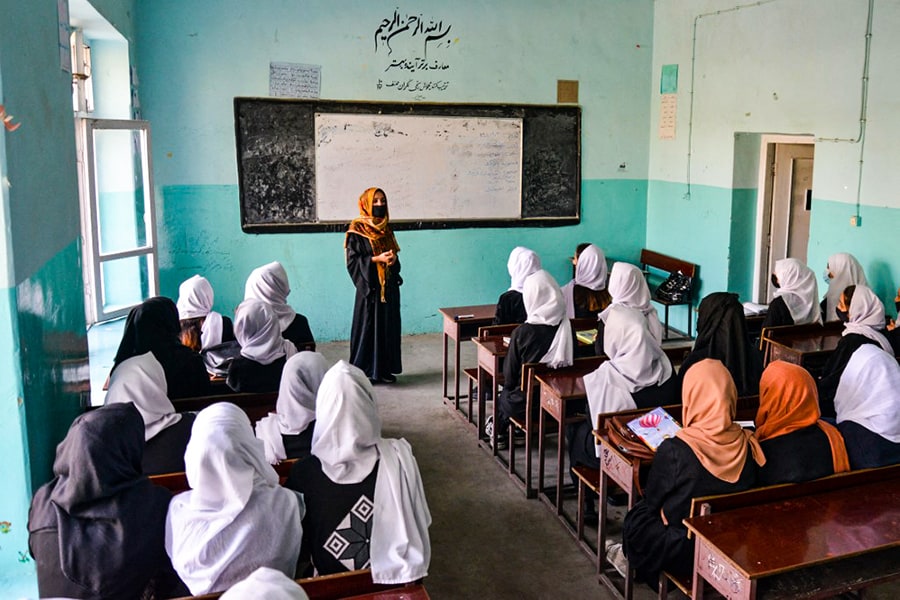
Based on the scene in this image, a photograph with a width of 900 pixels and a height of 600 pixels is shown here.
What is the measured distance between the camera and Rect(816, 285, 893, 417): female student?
14.1 feet

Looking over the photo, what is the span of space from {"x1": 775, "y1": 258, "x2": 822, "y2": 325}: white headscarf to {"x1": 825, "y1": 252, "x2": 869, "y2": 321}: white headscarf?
15cm

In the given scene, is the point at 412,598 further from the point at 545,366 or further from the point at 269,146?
the point at 269,146

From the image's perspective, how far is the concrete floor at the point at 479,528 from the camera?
11.6ft

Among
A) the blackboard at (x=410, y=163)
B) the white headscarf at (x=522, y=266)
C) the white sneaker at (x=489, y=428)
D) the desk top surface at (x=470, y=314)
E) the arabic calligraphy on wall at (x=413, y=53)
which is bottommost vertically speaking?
the white sneaker at (x=489, y=428)

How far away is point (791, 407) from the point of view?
2.91 m

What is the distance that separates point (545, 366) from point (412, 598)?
2.17 m

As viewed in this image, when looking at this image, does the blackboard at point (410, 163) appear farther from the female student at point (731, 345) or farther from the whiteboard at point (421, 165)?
the female student at point (731, 345)

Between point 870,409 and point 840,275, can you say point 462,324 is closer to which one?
point 840,275

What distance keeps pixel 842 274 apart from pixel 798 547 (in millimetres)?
3479

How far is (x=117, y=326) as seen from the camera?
520 centimetres

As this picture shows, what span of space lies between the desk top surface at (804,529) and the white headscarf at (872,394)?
0.31 metres

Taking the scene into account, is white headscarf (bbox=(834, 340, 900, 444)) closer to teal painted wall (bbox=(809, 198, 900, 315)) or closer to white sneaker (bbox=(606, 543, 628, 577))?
white sneaker (bbox=(606, 543, 628, 577))

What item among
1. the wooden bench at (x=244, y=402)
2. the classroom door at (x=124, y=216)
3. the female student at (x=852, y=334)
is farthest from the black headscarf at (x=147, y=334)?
the female student at (x=852, y=334)

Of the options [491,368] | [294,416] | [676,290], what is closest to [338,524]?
[294,416]
